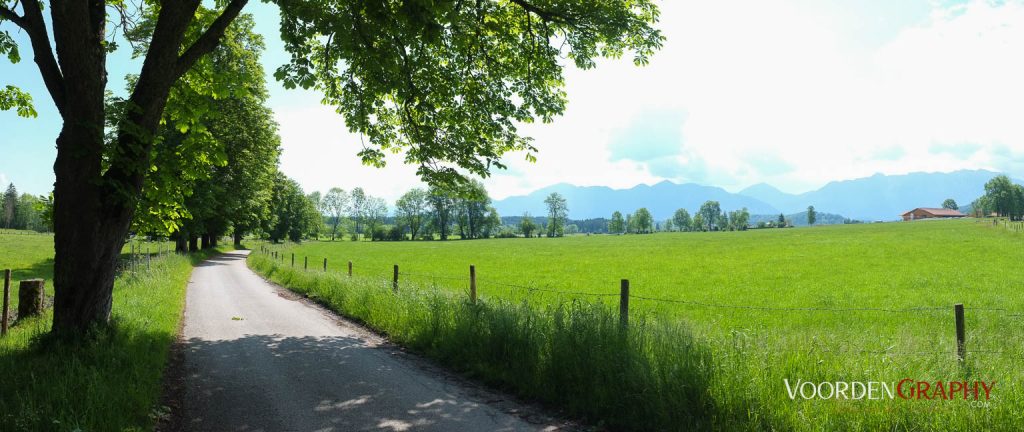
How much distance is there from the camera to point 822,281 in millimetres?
24406

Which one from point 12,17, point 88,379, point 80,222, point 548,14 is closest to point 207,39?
point 12,17

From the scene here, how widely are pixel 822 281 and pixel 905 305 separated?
772cm

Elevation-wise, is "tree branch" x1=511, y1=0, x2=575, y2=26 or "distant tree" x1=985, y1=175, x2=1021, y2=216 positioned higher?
"distant tree" x1=985, y1=175, x2=1021, y2=216

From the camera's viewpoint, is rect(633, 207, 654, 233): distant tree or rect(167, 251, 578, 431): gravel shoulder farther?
rect(633, 207, 654, 233): distant tree

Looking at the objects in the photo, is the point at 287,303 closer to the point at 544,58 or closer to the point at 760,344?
the point at 544,58

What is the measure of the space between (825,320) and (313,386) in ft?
43.4

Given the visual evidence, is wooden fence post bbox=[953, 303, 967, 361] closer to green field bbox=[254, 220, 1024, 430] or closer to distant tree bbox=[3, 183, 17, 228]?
green field bbox=[254, 220, 1024, 430]

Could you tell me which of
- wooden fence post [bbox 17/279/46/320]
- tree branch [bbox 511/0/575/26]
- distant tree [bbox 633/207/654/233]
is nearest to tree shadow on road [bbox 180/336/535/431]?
wooden fence post [bbox 17/279/46/320]

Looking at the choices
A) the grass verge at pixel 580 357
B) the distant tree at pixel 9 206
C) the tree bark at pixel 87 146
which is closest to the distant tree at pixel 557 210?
the distant tree at pixel 9 206

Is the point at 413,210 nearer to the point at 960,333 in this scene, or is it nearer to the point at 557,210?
the point at 557,210

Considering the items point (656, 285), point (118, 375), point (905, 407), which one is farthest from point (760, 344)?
point (656, 285)

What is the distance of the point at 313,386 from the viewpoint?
705 centimetres

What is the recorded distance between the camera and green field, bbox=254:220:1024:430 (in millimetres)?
4867

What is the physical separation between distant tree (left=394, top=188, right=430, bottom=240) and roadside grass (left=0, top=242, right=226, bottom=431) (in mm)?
133651
